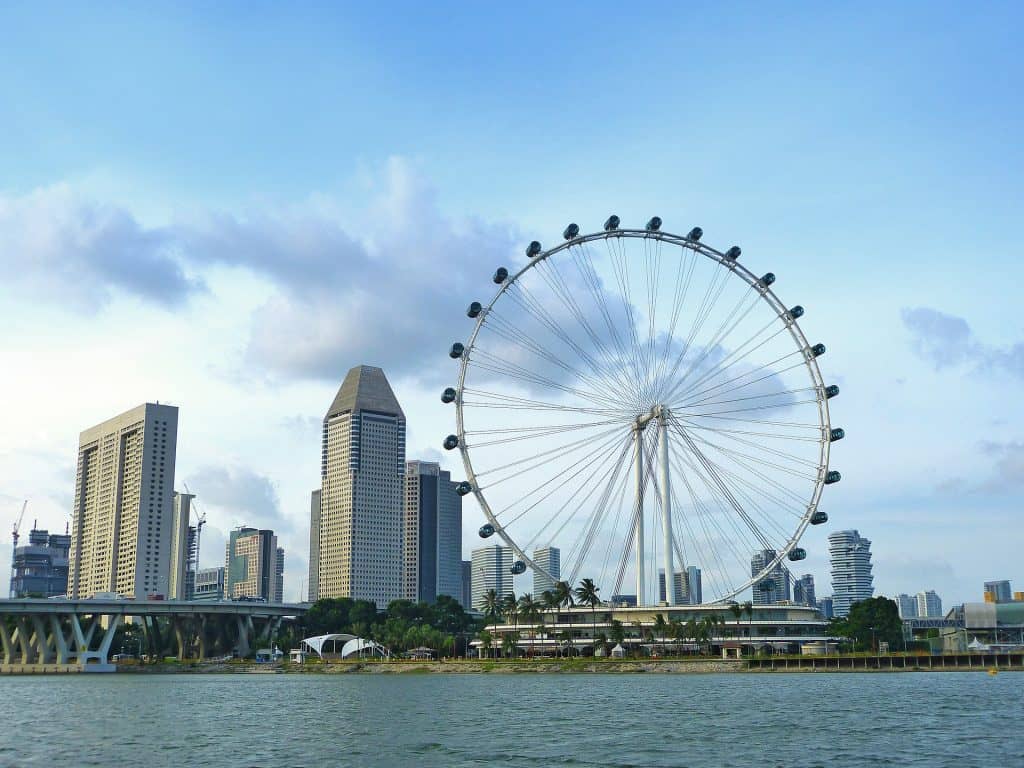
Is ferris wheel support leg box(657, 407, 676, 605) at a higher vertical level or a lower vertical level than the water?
higher

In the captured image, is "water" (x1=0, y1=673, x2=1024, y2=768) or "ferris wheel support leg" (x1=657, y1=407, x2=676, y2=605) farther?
"ferris wheel support leg" (x1=657, y1=407, x2=676, y2=605)

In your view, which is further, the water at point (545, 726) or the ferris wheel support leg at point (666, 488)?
the ferris wheel support leg at point (666, 488)

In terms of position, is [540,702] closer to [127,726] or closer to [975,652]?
[127,726]

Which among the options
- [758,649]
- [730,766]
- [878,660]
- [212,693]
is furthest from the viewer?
[758,649]

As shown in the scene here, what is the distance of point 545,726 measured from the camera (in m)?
76.8

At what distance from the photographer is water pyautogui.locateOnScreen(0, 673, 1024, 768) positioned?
59781mm

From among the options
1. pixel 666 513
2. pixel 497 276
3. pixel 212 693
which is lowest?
pixel 212 693

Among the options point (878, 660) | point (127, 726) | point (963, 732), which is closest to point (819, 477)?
point (878, 660)

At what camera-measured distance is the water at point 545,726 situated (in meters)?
59.8

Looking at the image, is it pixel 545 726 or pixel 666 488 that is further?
pixel 666 488

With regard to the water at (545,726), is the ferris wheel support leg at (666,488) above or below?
above

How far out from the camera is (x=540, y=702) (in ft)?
333

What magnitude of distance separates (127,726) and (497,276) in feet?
231

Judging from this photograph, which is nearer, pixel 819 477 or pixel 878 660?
pixel 819 477
